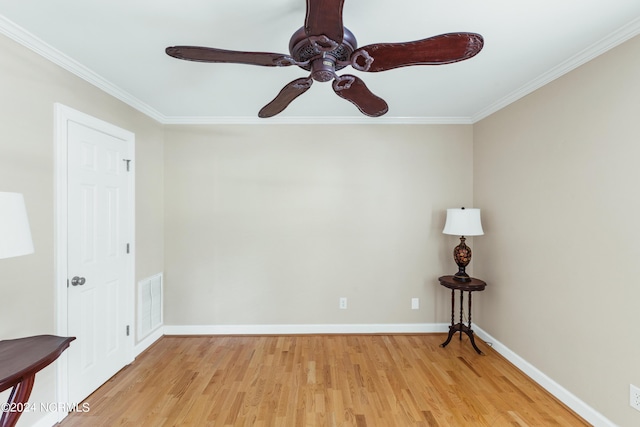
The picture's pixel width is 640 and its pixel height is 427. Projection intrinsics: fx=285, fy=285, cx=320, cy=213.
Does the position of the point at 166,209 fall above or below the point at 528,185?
below

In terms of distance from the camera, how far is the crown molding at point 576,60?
5.39 feet

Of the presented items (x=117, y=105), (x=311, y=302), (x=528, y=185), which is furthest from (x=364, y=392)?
(x=117, y=105)

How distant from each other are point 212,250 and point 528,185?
125 inches

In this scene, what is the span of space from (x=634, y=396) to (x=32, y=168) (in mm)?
3829

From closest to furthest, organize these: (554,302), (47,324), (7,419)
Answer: (7,419) → (47,324) → (554,302)

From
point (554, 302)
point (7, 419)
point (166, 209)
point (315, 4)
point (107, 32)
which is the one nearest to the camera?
point (315, 4)

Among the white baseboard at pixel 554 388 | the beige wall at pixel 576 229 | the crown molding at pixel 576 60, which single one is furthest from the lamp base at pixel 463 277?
the crown molding at pixel 576 60

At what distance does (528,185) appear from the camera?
243 centimetres

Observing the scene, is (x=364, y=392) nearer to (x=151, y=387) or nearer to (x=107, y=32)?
(x=151, y=387)

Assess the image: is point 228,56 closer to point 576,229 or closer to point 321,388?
point 321,388

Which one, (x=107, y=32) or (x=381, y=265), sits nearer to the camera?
(x=107, y=32)

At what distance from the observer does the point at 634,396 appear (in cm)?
164

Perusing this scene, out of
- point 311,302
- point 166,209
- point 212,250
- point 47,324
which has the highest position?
point 166,209

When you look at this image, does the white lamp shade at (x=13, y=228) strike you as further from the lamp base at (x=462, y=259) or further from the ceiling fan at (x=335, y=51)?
the lamp base at (x=462, y=259)
